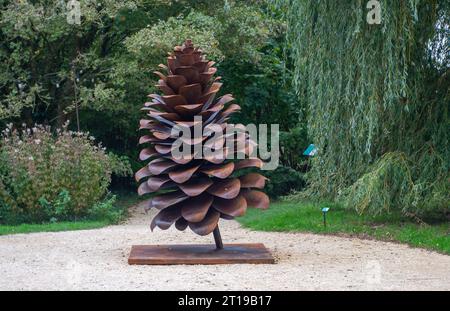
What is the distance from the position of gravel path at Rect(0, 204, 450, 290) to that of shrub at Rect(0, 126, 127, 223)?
164cm

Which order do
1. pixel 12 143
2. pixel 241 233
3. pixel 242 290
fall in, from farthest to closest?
1. pixel 12 143
2. pixel 241 233
3. pixel 242 290

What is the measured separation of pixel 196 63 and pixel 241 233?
364cm

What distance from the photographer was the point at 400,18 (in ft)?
30.4

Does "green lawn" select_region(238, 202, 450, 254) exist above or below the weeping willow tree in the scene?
below

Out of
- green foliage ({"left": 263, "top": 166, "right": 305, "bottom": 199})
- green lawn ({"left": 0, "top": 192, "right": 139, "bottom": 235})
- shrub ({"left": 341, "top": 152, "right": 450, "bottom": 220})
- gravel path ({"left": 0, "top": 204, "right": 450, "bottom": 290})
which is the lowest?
green foliage ({"left": 263, "top": 166, "right": 305, "bottom": 199})

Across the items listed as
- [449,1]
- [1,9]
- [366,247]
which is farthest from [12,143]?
[449,1]

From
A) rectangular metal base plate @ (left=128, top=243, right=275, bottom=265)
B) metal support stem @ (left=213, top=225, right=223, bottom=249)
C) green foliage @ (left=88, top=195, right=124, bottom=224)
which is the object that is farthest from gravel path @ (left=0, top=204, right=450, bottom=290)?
green foliage @ (left=88, top=195, right=124, bottom=224)

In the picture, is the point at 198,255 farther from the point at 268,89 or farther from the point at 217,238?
the point at 268,89

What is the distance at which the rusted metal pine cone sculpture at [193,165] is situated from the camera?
8.02 metres

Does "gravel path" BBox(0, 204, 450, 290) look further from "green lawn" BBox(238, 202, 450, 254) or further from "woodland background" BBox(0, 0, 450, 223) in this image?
"woodland background" BBox(0, 0, 450, 223)

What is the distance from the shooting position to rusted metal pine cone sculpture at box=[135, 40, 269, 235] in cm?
802

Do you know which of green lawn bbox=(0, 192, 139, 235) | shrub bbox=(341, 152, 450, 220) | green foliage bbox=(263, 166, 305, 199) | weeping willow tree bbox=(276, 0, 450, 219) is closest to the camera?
weeping willow tree bbox=(276, 0, 450, 219)

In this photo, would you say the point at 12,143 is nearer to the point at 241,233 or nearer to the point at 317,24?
the point at 241,233

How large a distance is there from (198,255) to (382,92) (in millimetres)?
3340
